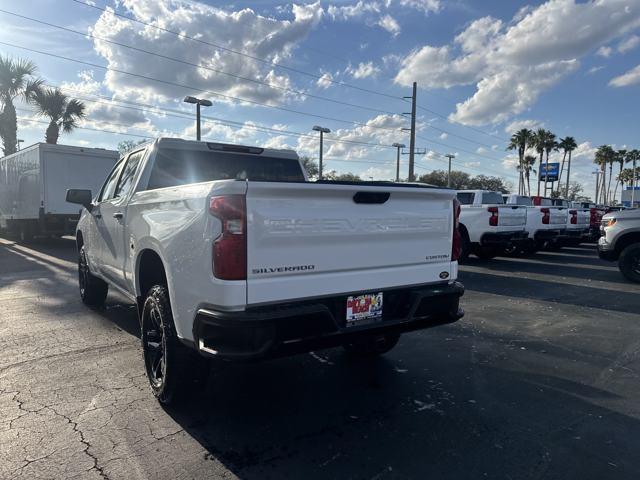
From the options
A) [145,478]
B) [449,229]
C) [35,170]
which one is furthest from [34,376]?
[35,170]

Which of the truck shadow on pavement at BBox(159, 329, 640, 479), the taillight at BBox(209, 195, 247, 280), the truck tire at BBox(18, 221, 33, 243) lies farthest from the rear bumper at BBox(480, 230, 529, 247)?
the truck tire at BBox(18, 221, 33, 243)

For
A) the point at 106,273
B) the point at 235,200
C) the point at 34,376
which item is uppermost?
the point at 235,200

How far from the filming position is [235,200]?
2691 mm

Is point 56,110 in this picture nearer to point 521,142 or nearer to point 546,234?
point 546,234

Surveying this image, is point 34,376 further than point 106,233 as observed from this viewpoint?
No

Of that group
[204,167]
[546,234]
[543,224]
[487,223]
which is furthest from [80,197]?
[546,234]

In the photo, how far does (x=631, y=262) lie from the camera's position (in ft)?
30.6

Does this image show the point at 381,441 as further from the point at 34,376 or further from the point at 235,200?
the point at 34,376

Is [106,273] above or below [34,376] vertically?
above

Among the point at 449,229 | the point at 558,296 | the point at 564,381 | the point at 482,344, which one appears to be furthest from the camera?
the point at 558,296

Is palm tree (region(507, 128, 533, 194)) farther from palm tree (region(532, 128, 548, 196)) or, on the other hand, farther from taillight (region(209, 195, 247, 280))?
taillight (region(209, 195, 247, 280))

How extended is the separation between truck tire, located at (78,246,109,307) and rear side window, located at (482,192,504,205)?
9.46 meters

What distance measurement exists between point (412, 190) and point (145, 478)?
255 cm

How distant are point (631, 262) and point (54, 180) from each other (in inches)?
626
